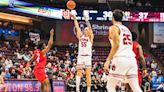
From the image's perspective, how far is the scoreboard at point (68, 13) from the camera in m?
25.6

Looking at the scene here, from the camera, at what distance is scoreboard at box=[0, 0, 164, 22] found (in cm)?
2564

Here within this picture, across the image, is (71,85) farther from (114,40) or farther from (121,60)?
(114,40)

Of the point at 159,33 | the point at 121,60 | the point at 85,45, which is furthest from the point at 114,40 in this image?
the point at 159,33

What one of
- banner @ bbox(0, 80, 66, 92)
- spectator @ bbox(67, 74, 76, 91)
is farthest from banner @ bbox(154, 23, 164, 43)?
banner @ bbox(0, 80, 66, 92)

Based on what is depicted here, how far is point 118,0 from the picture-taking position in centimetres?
3198

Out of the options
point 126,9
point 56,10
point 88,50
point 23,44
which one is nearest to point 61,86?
point 88,50

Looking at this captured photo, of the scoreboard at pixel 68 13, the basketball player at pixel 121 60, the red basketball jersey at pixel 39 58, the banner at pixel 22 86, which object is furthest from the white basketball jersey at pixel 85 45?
the scoreboard at pixel 68 13

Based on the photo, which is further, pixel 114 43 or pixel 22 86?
pixel 22 86

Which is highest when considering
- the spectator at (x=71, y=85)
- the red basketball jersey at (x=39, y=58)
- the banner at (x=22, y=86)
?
the red basketball jersey at (x=39, y=58)

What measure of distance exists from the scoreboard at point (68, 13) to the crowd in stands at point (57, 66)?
89.0 inches

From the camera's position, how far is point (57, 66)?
21.8 m

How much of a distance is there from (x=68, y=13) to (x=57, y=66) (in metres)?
7.33

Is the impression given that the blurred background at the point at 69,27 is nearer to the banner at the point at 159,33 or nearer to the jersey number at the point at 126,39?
the banner at the point at 159,33

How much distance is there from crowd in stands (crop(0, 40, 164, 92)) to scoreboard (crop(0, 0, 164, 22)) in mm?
2259
